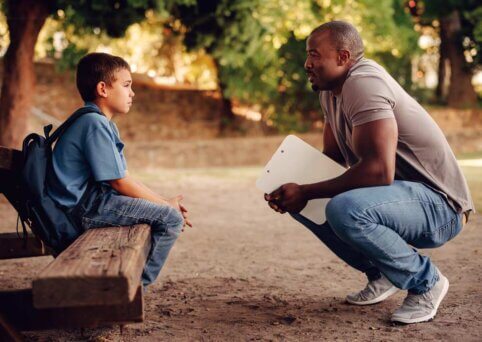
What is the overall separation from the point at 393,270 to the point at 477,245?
2.74 metres

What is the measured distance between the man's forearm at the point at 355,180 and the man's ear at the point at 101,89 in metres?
1.17

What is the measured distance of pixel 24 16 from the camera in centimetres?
1067

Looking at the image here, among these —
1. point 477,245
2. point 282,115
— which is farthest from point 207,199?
point 282,115

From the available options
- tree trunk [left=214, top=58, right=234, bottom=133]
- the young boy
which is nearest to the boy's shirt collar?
the young boy

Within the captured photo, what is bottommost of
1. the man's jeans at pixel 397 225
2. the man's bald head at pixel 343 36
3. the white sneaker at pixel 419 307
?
the white sneaker at pixel 419 307

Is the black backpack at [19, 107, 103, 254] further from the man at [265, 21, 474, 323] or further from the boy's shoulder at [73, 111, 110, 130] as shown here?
the man at [265, 21, 474, 323]

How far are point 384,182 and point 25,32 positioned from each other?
843 cm

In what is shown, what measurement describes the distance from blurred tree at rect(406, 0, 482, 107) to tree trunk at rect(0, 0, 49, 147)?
1379cm

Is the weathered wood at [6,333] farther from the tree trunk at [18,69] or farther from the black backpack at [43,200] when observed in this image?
the tree trunk at [18,69]

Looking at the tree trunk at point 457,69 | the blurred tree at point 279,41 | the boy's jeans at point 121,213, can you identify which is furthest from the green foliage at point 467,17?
the boy's jeans at point 121,213

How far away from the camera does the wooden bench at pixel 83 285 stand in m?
2.40

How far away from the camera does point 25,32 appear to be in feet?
35.2

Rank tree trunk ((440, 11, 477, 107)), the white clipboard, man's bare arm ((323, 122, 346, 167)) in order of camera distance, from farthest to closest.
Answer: tree trunk ((440, 11, 477, 107)), man's bare arm ((323, 122, 346, 167)), the white clipboard

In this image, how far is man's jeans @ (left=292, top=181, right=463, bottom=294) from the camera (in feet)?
11.6
